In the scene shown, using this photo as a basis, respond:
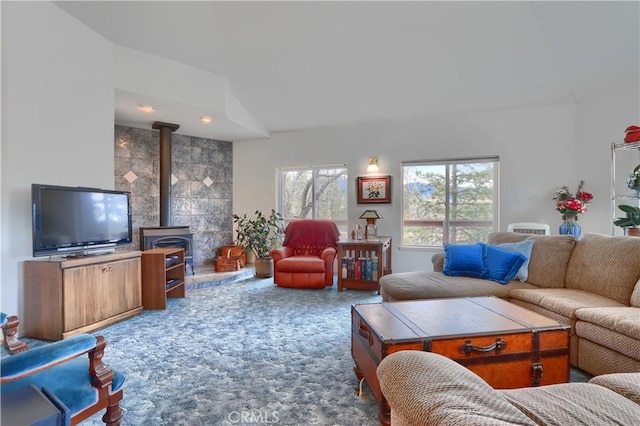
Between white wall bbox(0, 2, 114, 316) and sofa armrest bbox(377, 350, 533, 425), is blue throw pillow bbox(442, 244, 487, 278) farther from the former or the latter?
white wall bbox(0, 2, 114, 316)

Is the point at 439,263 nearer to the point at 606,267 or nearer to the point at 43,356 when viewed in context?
the point at 606,267

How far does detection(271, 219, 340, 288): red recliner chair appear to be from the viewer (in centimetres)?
440

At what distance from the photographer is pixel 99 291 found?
2947 mm

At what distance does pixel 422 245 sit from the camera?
496 centimetres

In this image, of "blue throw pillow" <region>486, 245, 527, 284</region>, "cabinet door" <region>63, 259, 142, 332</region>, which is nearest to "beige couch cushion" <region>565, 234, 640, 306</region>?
"blue throw pillow" <region>486, 245, 527, 284</region>

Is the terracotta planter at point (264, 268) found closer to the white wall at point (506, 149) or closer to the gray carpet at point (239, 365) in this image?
the white wall at point (506, 149)

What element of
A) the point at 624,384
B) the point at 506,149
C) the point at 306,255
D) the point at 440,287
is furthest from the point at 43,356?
the point at 506,149

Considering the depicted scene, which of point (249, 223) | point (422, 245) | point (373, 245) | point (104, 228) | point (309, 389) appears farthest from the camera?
point (249, 223)

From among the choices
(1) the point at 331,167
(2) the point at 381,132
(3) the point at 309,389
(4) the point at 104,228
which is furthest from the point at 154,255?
(2) the point at 381,132

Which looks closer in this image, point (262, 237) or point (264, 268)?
point (264, 268)

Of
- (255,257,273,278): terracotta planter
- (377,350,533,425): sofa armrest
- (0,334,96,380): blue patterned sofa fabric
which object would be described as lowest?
(255,257,273,278): terracotta planter

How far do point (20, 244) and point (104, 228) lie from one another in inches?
24.7

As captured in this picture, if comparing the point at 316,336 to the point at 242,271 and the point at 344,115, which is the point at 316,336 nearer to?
the point at 242,271

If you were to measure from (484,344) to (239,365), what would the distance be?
63.5 inches
